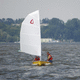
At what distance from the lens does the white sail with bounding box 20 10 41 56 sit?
145ft

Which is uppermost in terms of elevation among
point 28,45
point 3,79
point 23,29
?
point 23,29

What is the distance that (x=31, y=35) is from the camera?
147ft

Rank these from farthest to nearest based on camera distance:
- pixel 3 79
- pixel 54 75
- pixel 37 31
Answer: pixel 37 31, pixel 54 75, pixel 3 79

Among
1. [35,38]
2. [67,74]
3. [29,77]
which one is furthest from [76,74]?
[35,38]

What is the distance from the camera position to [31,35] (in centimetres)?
4475

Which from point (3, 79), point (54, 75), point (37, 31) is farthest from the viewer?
point (37, 31)

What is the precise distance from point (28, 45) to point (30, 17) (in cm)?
496

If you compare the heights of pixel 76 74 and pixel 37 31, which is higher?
pixel 37 31

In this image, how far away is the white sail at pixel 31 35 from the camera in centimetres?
4412

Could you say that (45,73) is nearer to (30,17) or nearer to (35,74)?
(35,74)

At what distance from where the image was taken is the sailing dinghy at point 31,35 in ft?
145

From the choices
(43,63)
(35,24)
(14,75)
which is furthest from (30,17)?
(14,75)

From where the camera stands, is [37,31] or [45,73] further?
[37,31]

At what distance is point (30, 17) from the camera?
44.2m
